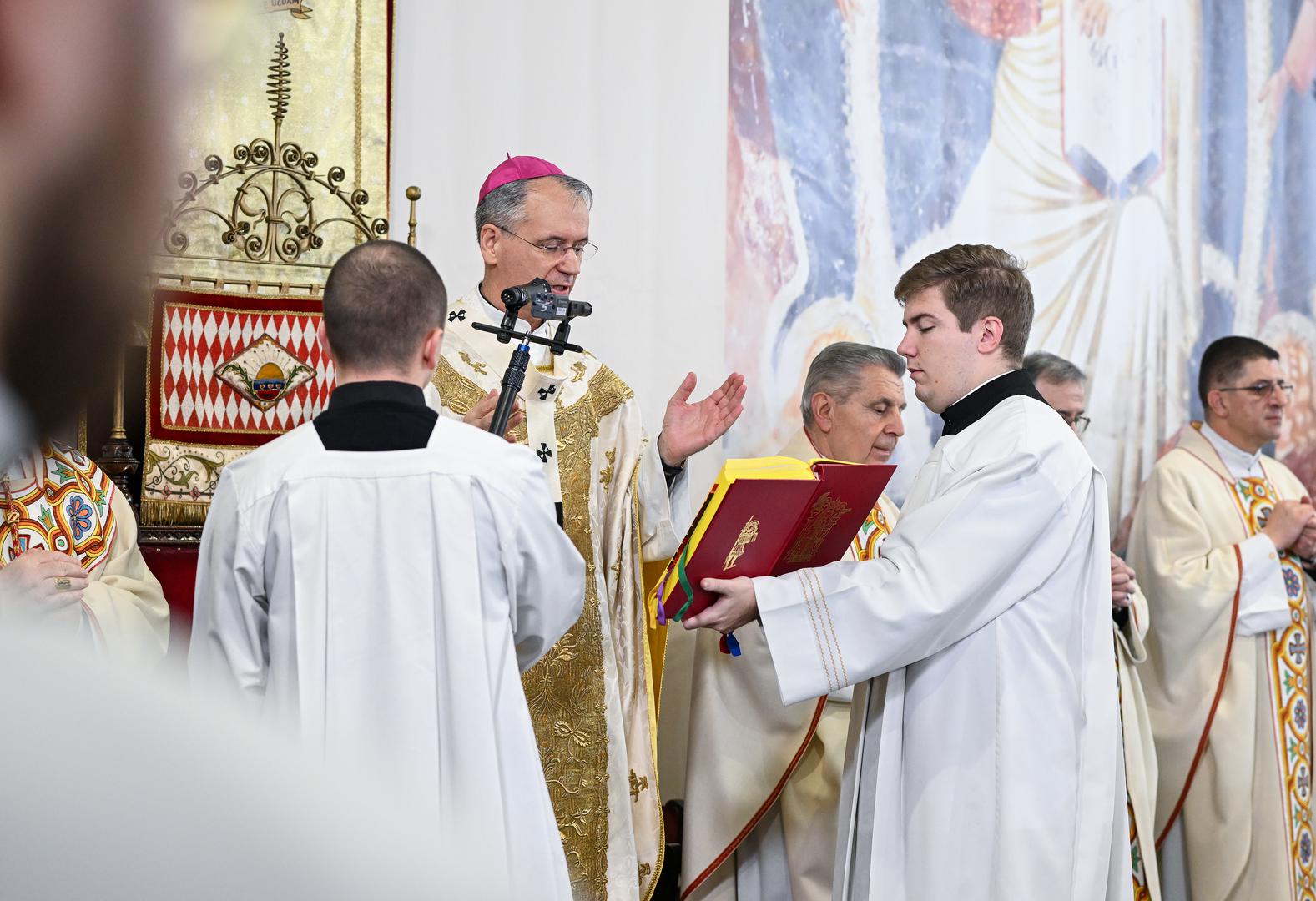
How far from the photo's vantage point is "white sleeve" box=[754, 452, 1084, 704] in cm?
317

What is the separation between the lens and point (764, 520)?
3.25m

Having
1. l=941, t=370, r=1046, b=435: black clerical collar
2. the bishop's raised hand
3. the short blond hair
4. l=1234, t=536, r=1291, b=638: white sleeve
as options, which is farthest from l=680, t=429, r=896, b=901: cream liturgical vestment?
l=1234, t=536, r=1291, b=638: white sleeve

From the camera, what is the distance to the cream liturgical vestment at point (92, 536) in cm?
348

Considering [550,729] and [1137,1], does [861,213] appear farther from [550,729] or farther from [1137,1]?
[550,729]

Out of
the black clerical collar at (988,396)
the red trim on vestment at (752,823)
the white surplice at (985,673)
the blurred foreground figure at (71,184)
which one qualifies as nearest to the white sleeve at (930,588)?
the white surplice at (985,673)

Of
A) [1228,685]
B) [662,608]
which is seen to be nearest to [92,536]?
[662,608]

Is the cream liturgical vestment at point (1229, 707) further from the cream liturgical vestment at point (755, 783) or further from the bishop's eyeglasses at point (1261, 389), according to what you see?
the cream liturgical vestment at point (755, 783)

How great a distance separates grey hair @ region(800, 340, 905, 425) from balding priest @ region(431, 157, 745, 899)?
1076mm

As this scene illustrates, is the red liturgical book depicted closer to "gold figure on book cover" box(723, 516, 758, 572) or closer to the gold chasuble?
"gold figure on book cover" box(723, 516, 758, 572)

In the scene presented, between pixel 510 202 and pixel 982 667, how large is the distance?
6.09 feet

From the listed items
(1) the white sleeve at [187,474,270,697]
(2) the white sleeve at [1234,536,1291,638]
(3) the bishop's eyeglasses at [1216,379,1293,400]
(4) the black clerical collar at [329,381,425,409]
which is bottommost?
(2) the white sleeve at [1234,536,1291,638]

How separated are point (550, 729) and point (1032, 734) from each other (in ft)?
4.36

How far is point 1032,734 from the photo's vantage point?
10.4ft

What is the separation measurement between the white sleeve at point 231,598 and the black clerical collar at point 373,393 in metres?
0.27
